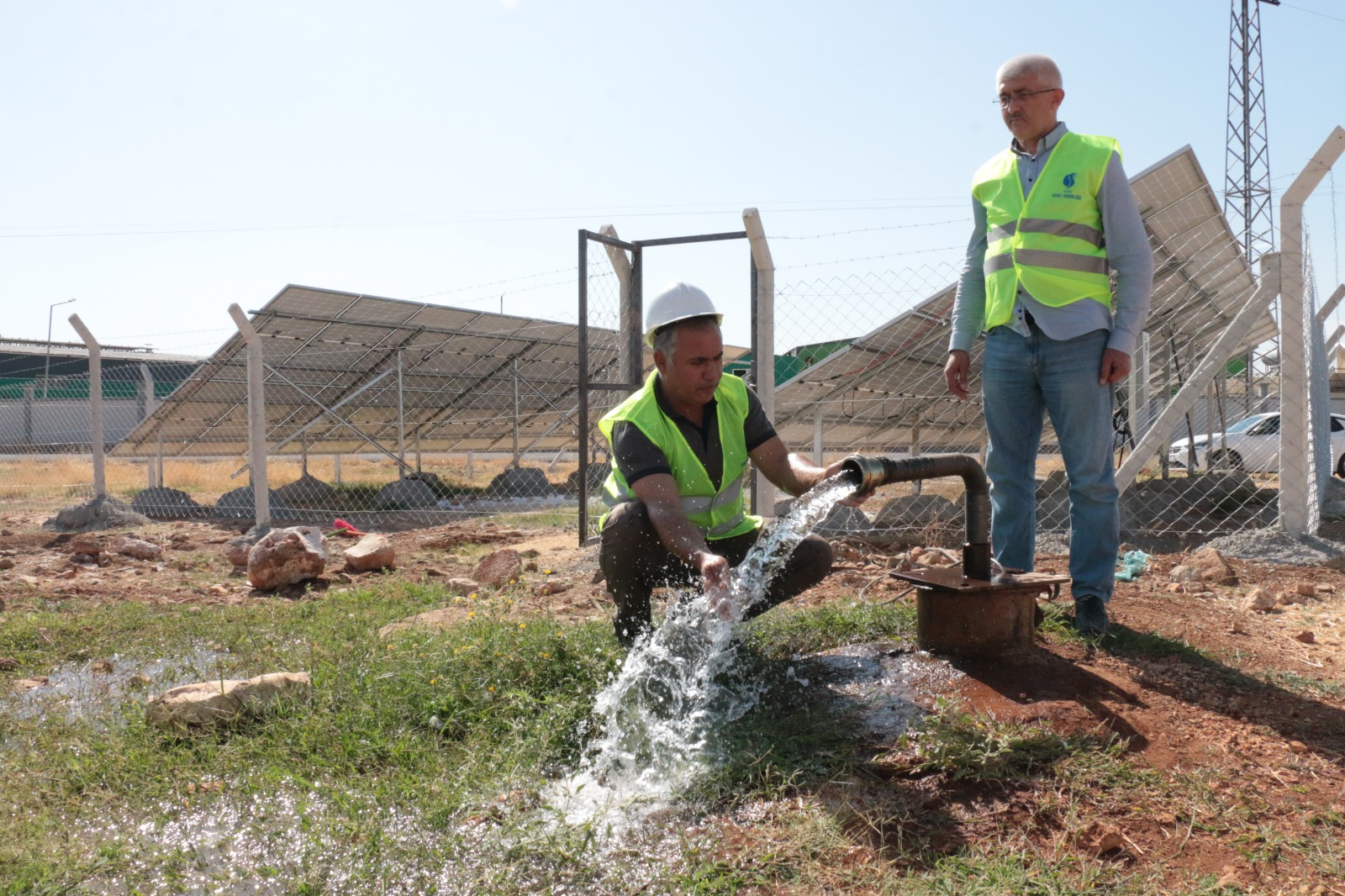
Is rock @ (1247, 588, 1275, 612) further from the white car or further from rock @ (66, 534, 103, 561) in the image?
the white car

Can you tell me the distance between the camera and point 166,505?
41.5 feet

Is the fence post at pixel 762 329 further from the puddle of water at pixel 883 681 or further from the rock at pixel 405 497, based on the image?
the rock at pixel 405 497

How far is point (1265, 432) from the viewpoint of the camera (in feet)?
52.3

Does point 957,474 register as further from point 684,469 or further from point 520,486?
point 520,486

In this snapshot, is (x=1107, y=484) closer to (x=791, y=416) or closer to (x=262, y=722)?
(x=262, y=722)

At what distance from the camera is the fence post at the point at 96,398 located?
33.6 ft

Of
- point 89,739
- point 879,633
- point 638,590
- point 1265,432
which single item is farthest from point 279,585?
point 1265,432

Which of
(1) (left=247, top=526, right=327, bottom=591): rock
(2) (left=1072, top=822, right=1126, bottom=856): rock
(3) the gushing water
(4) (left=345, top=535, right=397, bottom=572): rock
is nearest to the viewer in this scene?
(2) (left=1072, top=822, right=1126, bottom=856): rock

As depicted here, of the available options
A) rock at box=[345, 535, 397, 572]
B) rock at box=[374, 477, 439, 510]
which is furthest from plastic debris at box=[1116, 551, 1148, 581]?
rock at box=[374, 477, 439, 510]

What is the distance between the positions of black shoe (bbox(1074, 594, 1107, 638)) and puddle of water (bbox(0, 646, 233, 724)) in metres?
3.30

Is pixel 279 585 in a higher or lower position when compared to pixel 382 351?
lower

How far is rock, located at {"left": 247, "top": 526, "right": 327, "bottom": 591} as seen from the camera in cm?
618

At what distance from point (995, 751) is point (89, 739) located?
2734 mm

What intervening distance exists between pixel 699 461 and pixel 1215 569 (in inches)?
117
